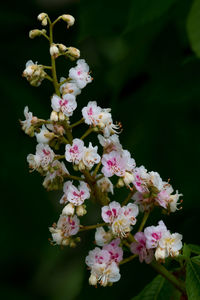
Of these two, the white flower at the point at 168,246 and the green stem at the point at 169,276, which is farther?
the green stem at the point at 169,276

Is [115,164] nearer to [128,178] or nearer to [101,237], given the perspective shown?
[128,178]

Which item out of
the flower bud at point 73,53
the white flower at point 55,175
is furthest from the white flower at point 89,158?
the flower bud at point 73,53

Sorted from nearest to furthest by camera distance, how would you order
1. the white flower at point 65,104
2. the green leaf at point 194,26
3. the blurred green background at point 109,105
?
1. the white flower at point 65,104
2. the green leaf at point 194,26
3. the blurred green background at point 109,105

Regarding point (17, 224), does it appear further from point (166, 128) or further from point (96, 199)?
point (96, 199)

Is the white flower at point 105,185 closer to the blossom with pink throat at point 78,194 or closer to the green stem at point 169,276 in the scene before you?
the blossom with pink throat at point 78,194

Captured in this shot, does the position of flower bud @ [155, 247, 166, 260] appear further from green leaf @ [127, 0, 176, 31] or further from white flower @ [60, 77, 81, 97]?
green leaf @ [127, 0, 176, 31]

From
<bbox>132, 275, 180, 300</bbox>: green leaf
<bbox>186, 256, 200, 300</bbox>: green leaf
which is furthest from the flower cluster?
<bbox>132, 275, 180, 300</bbox>: green leaf
